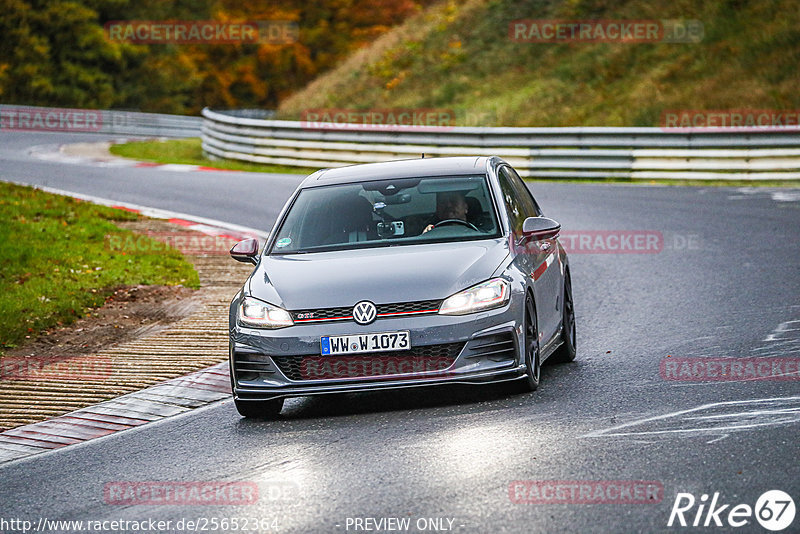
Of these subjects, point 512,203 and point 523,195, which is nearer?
point 512,203

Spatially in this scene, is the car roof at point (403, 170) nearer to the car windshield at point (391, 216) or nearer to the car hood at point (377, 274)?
the car windshield at point (391, 216)

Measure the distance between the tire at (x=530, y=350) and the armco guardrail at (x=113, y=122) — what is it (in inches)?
1547

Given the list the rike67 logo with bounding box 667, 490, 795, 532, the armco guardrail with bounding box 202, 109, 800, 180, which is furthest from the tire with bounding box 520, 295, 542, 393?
the armco guardrail with bounding box 202, 109, 800, 180

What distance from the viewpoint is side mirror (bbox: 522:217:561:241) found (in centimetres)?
882

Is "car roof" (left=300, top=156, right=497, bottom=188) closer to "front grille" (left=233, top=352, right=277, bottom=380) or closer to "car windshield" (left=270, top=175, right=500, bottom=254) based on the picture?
"car windshield" (left=270, top=175, right=500, bottom=254)

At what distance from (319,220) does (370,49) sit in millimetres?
38469

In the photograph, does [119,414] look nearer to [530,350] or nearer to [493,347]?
[493,347]

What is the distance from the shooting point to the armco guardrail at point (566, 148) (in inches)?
905

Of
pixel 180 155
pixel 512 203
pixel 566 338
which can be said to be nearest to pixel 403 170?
pixel 512 203

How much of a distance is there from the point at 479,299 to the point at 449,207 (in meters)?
1.28

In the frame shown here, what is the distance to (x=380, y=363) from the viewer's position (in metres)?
7.88

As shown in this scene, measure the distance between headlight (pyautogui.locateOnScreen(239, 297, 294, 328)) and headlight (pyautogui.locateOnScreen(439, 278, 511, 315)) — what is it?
1.01 metres

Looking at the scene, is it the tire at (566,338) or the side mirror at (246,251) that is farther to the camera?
the tire at (566,338)

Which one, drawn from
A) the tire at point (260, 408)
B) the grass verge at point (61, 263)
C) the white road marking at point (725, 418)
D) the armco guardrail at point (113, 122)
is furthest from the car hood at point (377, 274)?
the armco guardrail at point (113, 122)
